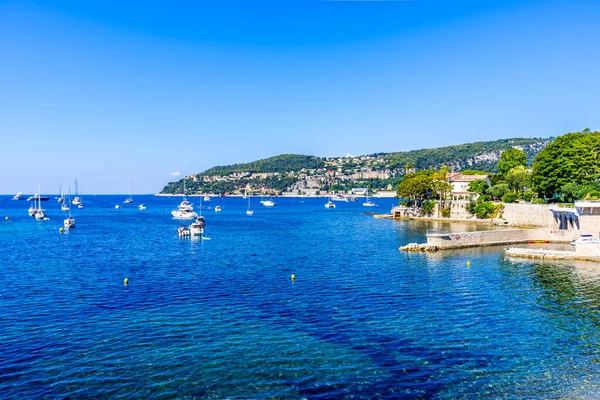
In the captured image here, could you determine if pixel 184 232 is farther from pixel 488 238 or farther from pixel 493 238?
pixel 493 238

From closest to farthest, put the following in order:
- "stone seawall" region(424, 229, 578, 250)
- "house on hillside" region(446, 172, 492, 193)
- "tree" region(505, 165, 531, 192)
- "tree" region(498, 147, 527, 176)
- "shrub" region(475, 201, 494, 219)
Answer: "stone seawall" region(424, 229, 578, 250), "shrub" region(475, 201, 494, 219), "tree" region(505, 165, 531, 192), "tree" region(498, 147, 527, 176), "house on hillside" region(446, 172, 492, 193)

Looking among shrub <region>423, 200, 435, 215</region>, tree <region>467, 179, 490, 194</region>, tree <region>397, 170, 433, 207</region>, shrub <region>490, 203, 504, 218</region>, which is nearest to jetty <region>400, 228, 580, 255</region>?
shrub <region>490, 203, 504, 218</region>

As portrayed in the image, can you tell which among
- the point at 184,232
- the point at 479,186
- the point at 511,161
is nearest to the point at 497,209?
the point at 479,186

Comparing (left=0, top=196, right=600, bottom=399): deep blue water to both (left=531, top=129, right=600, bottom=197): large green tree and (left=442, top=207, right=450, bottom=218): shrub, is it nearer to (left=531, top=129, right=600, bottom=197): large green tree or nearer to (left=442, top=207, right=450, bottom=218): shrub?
(left=531, top=129, right=600, bottom=197): large green tree

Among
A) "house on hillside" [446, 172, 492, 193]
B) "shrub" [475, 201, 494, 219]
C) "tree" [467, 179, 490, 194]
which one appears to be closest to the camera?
"shrub" [475, 201, 494, 219]

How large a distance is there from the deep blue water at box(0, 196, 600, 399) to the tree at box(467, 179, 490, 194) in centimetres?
6276

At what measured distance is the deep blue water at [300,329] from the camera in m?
→ 17.8

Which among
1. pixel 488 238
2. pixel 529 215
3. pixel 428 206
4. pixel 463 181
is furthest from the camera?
pixel 463 181

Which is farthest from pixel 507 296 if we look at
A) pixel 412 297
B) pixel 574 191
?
pixel 574 191

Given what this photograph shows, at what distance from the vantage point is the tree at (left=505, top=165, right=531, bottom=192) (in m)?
99.3

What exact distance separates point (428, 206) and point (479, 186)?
12.8 m

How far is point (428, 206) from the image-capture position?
107125 millimetres

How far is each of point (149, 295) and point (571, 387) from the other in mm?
26504

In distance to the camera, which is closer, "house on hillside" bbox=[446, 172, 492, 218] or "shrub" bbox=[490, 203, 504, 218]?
"shrub" bbox=[490, 203, 504, 218]
